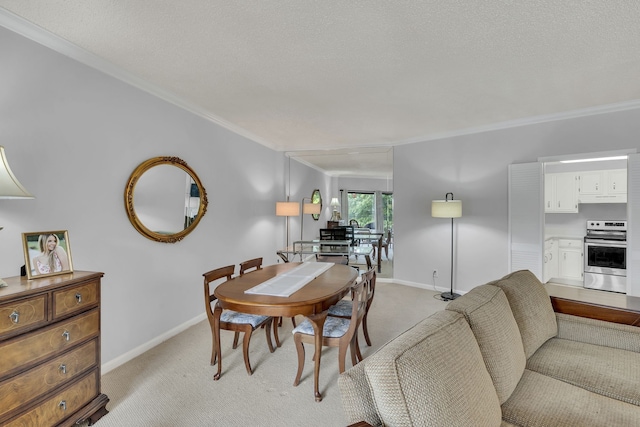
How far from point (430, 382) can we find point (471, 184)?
12.9 ft

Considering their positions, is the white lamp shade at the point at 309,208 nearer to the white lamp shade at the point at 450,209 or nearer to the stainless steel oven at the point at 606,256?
the white lamp shade at the point at 450,209

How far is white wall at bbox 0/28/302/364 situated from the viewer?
6.10 feet

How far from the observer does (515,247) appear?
12.8 ft

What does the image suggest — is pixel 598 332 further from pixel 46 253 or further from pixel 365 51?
pixel 46 253

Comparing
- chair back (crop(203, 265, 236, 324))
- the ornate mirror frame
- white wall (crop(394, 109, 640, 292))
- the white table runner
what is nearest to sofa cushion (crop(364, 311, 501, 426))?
the white table runner

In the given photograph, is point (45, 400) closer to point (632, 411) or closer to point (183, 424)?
point (183, 424)

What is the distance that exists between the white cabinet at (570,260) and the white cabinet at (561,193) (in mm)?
548

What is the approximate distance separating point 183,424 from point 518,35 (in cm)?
326

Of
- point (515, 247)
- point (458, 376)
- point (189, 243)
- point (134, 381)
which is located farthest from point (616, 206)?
point (134, 381)

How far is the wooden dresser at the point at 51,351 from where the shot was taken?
138cm

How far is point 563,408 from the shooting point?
124 centimetres

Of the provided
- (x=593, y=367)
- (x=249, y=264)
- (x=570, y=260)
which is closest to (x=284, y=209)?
(x=249, y=264)

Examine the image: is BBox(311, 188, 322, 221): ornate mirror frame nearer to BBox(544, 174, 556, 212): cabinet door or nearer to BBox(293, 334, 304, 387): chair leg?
BBox(544, 174, 556, 212): cabinet door

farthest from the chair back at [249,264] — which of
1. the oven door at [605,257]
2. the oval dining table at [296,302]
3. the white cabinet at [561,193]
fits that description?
the oven door at [605,257]
